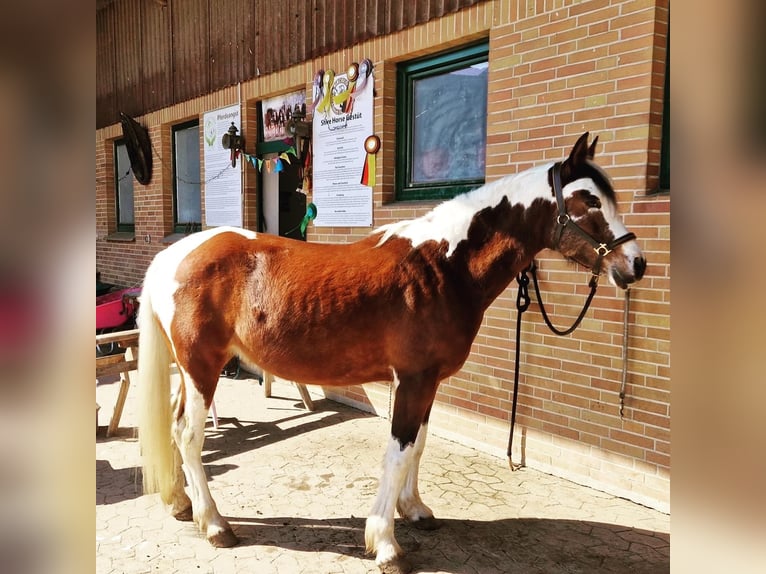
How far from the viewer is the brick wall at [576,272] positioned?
3494 mm

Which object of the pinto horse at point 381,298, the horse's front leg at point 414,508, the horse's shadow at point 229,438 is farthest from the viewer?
the horse's shadow at point 229,438

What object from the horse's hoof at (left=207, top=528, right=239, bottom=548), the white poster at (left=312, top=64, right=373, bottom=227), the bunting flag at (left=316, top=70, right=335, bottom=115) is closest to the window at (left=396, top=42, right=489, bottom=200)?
the white poster at (left=312, top=64, right=373, bottom=227)

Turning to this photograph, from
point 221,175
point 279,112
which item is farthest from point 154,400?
point 221,175

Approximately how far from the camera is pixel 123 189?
10484 millimetres

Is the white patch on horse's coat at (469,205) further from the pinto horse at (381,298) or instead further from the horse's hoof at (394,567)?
the horse's hoof at (394,567)

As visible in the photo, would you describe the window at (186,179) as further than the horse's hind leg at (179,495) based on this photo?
Yes

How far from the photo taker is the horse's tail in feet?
10.9

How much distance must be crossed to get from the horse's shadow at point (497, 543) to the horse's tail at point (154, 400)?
56 cm

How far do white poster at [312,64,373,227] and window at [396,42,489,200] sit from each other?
367 millimetres

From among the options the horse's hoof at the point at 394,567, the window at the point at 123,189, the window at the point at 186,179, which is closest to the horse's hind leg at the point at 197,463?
the horse's hoof at the point at 394,567
